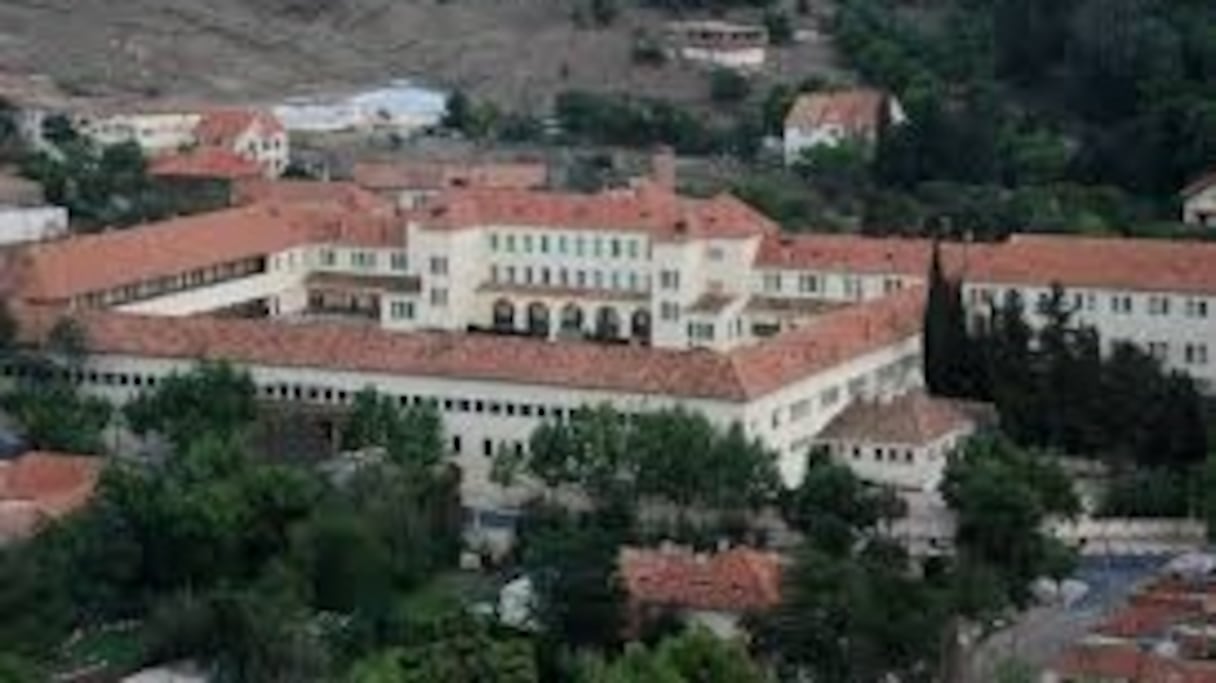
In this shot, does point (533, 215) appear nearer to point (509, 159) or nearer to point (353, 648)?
point (509, 159)

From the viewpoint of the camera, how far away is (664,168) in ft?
175

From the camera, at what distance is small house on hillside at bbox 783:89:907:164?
5453 cm

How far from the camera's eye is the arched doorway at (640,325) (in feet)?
143

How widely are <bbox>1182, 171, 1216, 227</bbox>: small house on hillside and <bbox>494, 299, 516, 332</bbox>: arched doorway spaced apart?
37.8 ft

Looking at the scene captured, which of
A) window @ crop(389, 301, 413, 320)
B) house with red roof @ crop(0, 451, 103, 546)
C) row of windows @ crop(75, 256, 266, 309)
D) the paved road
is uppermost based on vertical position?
row of windows @ crop(75, 256, 266, 309)

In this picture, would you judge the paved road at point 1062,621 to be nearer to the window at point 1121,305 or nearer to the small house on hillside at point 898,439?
the small house on hillside at point 898,439

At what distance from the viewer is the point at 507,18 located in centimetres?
6681

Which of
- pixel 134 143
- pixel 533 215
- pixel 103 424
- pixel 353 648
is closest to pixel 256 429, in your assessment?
pixel 103 424

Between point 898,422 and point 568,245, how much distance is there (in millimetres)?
8719

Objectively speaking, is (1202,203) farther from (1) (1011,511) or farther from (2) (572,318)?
(1) (1011,511)

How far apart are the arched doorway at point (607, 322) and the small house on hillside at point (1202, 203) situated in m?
10.5

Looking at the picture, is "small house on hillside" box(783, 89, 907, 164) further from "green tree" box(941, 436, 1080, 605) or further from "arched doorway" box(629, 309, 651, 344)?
"green tree" box(941, 436, 1080, 605)

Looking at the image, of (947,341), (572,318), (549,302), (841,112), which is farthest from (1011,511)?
(841,112)

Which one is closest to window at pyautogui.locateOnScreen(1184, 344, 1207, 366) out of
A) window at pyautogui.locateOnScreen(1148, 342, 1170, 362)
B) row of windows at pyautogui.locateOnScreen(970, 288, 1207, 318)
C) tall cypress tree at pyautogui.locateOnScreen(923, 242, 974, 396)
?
window at pyautogui.locateOnScreen(1148, 342, 1170, 362)
